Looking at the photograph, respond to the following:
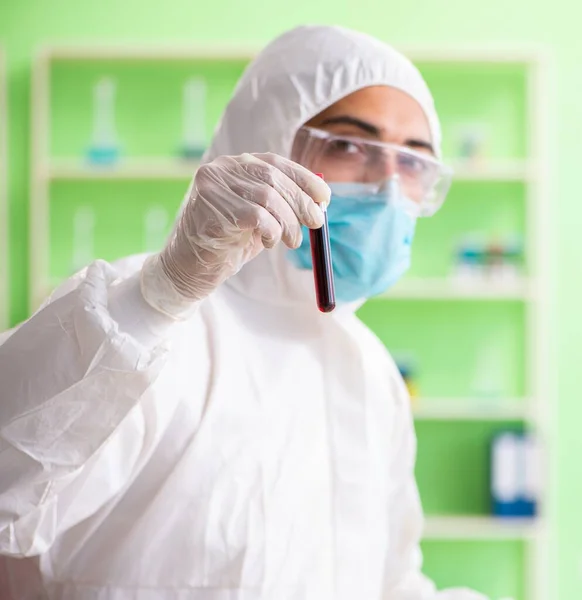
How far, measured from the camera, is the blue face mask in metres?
1.36

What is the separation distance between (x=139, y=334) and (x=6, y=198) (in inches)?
103

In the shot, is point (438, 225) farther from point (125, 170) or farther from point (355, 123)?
point (355, 123)

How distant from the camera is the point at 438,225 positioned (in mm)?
3465

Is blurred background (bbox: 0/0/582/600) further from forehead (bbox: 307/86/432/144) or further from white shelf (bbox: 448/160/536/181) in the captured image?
forehead (bbox: 307/86/432/144)

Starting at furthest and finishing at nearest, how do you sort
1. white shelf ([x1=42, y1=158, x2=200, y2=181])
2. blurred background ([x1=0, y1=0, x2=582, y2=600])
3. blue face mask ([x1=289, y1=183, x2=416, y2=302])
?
blurred background ([x1=0, y1=0, x2=582, y2=600]) < white shelf ([x1=42, y1=158, x2=200, y2=181]) < blue face mask ([x1=289, y1=183, x2=416, y2=302])

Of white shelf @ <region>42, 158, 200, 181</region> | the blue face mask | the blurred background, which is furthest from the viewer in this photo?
the blurred background

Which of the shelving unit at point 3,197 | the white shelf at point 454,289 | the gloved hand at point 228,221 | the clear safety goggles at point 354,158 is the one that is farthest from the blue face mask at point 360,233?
the shelving unit at point 3,197

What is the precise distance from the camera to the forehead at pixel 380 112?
1.38 m

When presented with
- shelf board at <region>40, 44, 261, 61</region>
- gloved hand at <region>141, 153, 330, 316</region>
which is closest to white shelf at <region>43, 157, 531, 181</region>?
shelf board at <region>40, 44, 261, 61</region>

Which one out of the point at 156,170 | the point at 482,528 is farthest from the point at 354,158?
the point at 482,528

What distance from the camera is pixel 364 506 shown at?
4.49 ft

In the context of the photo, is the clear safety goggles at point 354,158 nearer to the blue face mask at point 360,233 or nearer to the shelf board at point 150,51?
the blue face mask at point 360,233

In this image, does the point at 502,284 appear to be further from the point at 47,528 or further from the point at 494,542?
the point at 47,528

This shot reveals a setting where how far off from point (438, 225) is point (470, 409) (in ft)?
2.17
